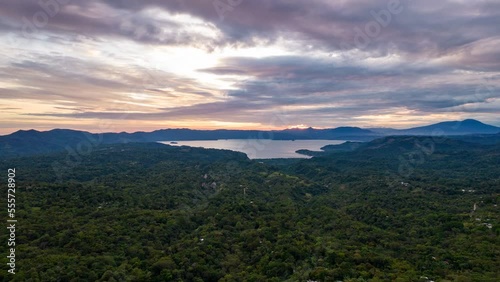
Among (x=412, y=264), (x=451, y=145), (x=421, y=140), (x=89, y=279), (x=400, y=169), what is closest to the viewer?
(x=89, y=279)

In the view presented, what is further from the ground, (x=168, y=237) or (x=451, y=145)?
(x=451, y=145)

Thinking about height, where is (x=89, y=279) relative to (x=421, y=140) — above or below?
below

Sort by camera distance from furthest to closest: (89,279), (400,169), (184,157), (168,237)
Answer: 1. (184,157)
2. (400,169)
3. (168,237)
4. (89,279)

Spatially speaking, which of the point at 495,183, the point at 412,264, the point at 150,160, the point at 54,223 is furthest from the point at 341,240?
the point at 150,160

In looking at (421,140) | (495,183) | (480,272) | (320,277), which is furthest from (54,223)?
(421,140)

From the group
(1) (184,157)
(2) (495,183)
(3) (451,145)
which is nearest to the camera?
(2) (495,183)

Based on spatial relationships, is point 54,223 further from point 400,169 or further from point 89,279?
point 400,169

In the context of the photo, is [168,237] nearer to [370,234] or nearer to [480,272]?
[370,234]

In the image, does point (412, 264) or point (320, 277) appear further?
point (412, 264)

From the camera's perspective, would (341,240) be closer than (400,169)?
Yes
